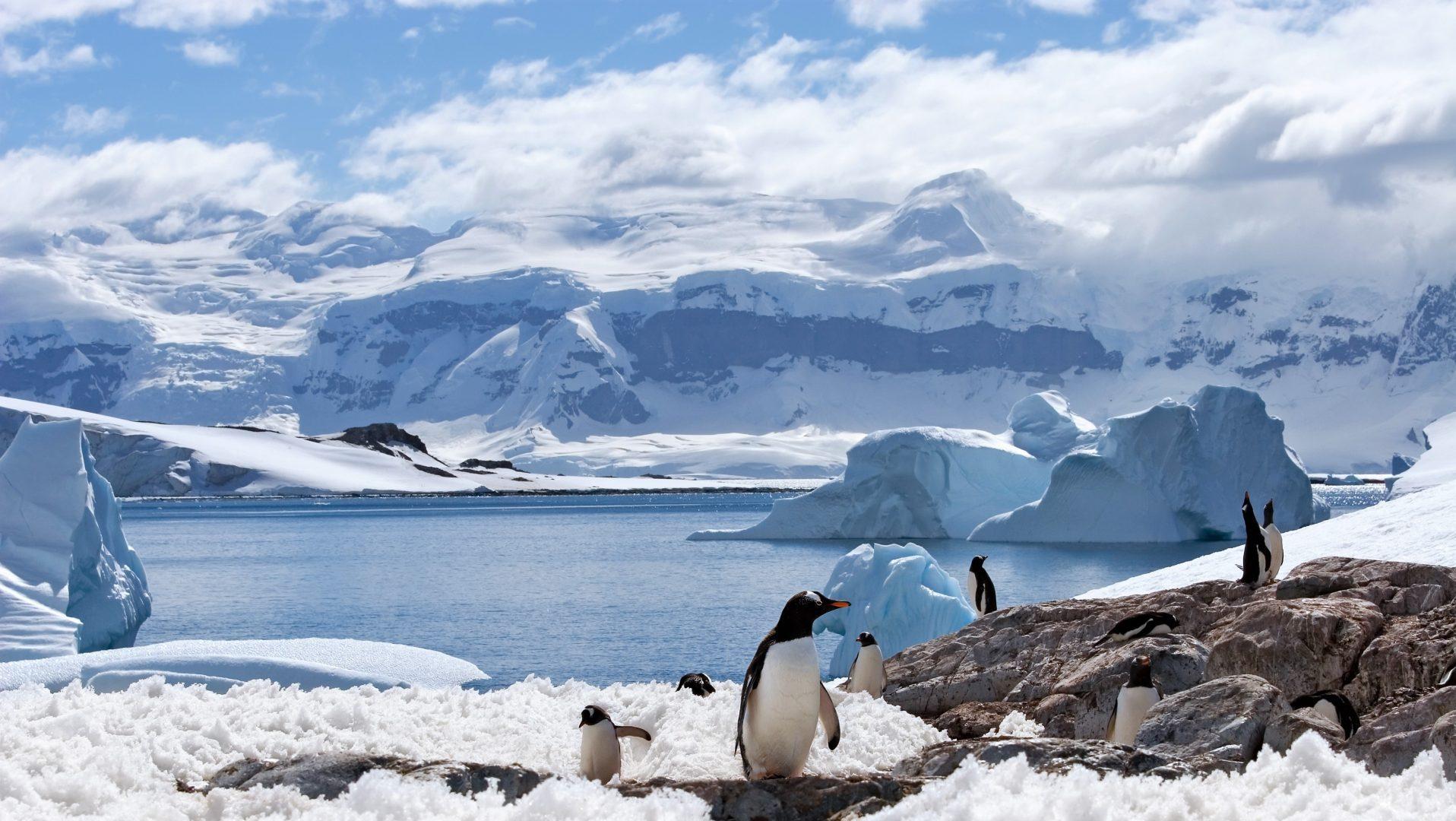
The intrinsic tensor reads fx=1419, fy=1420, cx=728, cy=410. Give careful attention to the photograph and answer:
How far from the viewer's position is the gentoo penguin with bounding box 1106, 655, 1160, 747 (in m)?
7.69

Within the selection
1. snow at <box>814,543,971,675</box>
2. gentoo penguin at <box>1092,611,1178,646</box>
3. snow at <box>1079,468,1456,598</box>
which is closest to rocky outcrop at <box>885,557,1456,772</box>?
gentoo penguin at <box>1092,611,1178,646</box>

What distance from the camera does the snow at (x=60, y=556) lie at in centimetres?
1806

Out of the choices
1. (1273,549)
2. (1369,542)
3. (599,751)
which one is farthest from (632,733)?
(1369,542)

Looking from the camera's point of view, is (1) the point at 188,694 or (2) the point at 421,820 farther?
(1) the point at 188,694

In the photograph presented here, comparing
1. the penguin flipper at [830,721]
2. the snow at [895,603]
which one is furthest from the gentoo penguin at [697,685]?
the snow at [895,603]

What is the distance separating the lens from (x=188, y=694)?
8.86 m

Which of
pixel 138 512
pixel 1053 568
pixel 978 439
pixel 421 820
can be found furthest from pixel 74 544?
pixel 138 512

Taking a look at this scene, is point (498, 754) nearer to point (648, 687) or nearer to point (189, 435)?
point (648, 687)

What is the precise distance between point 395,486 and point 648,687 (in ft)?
380

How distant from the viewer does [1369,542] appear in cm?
1501

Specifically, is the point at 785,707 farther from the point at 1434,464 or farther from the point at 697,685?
the point at 1434,464

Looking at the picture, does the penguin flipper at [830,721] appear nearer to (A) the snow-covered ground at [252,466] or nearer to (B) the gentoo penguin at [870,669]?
(B) the gentoo penguin at [870,669]

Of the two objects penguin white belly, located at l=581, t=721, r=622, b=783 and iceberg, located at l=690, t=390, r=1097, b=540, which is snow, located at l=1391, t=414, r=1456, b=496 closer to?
iceberg, located at l=690, t=390, r=1097, b=540

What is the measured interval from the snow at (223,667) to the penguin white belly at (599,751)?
3.99m
